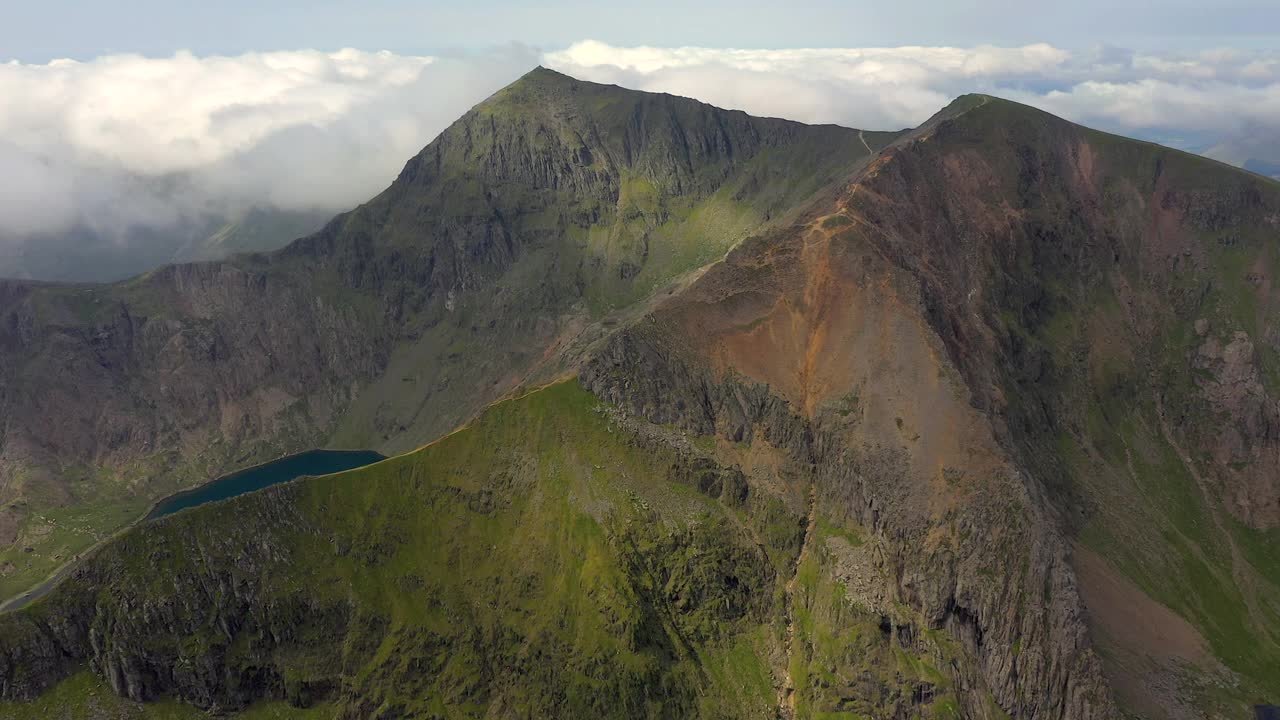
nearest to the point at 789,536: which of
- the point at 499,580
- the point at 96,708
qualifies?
the point at 499,580

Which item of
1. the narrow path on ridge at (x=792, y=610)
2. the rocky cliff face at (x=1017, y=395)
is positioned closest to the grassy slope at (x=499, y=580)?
the narrow path on ridge at (x=792, y=610)

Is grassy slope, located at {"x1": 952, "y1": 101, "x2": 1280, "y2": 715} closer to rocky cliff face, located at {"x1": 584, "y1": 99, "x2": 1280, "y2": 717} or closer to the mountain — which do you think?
rocky cliff face, located at {"x1": 584, "y1": 99, "x2": 1280, "y2": 717}

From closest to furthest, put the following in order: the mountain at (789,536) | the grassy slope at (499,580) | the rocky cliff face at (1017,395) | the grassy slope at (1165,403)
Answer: the mountain at (789,536) < the rocky cliff face at (1017,395) < the grassy slope at (499,580) < the grassy slope at (1165,403)

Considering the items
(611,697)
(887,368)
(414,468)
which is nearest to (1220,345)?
(887,368)

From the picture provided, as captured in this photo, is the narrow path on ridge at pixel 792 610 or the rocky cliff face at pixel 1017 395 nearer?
the rocky cliff face at pixel 1017 395

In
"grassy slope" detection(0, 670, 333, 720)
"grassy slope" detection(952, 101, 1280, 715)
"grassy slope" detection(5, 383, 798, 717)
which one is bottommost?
"grassy slope" detection(0, 670, 333, 720)

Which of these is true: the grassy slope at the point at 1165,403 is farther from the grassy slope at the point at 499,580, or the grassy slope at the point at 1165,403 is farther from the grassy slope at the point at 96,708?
the grassy slope at the point at 96,708

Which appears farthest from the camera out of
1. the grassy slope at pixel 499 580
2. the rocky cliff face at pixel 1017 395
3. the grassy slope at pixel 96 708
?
the grassy slope at pixel 499 580

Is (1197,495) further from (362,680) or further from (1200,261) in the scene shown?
(362,680)

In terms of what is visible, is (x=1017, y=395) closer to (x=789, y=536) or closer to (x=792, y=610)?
(x=789, y=536)

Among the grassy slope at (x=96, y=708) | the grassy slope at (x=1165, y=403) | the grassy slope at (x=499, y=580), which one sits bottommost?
the grassy slope at (x=96, y=708)

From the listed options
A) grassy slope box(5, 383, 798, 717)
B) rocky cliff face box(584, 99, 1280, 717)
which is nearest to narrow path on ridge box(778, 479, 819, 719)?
rocky cliff face box(584, 99, 1280, 717)
